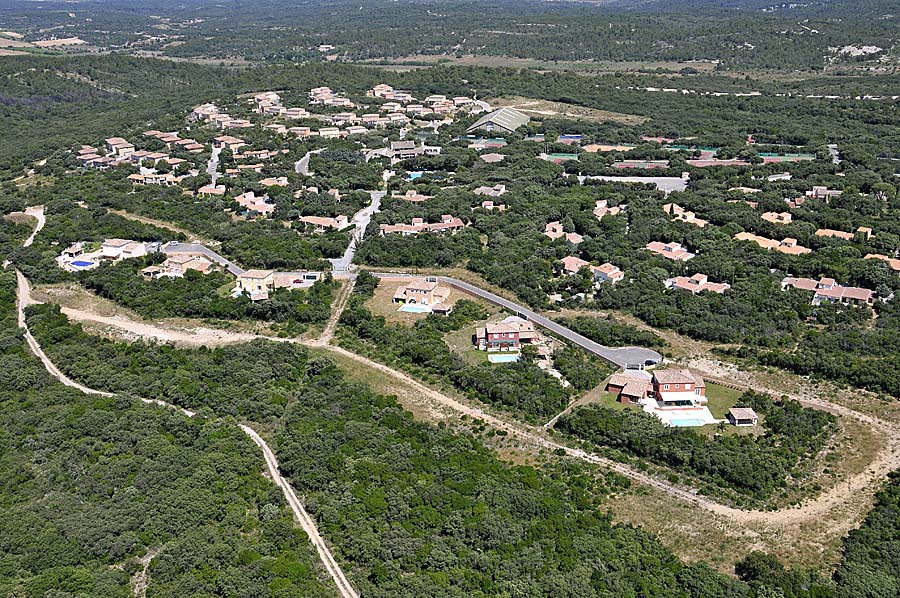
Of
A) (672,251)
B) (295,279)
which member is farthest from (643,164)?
(295,279)

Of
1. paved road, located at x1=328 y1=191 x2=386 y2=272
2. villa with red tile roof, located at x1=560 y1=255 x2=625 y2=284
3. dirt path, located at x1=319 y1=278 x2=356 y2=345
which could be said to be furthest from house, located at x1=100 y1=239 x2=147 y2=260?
villa with red tile roof, located at x1=560 y1=255 x2=625 y2=284

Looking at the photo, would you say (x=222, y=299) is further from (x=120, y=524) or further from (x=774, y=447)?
(x=774, y=447)

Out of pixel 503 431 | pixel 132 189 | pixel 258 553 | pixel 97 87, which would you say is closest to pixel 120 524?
pixel 258 553

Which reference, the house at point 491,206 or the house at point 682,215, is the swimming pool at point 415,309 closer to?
the house at point 491,206

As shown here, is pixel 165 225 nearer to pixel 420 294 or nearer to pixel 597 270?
pixel 420 294

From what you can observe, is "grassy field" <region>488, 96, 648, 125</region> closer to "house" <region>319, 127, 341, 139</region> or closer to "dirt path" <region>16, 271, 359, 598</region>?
"house" <region>319, 127, 341, 139</region>

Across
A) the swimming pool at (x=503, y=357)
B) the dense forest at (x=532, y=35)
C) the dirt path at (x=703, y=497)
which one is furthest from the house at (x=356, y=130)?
the dense forest at (x=532, y=35)
